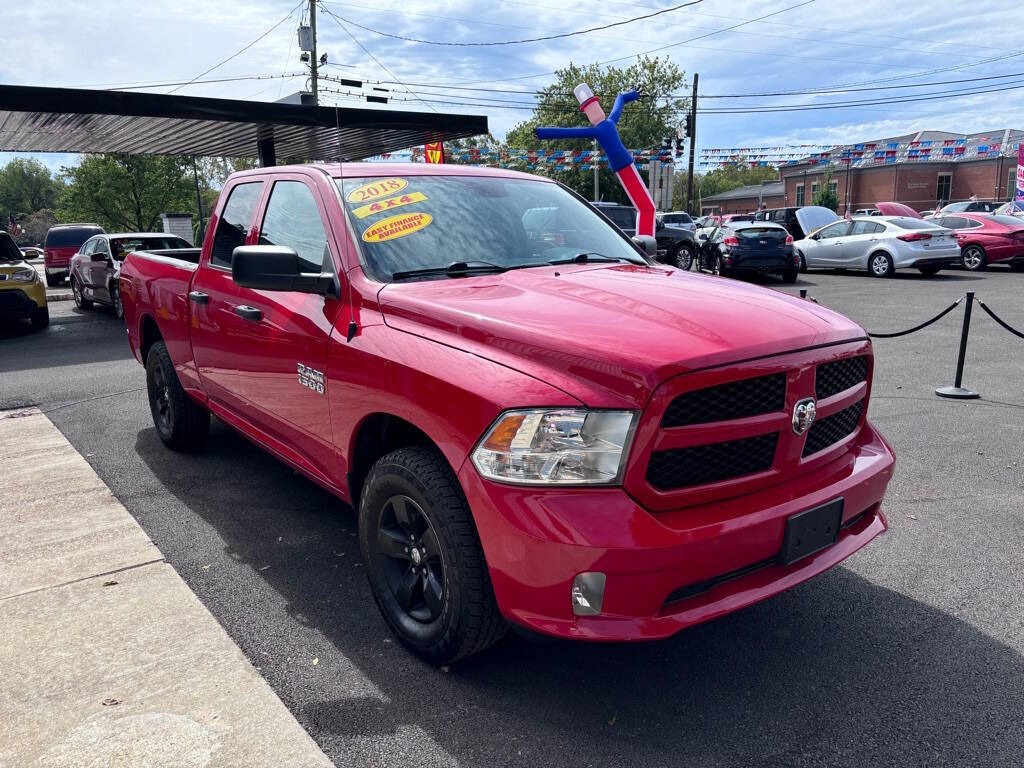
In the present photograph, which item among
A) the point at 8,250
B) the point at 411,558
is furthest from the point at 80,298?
the point at 411,558

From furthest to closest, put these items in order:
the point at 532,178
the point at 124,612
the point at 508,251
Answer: the point at 532,178 < the point at 508,251 < the point at 124,612

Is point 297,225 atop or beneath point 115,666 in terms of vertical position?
atop

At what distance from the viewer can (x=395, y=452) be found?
282 centimetres

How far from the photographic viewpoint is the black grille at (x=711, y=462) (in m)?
2.33

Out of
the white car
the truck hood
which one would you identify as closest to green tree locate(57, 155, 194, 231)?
the white car

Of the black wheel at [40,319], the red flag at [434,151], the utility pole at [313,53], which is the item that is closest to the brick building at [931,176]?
the utility pole at [313,53]

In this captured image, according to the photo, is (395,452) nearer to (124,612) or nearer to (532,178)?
(124,612)

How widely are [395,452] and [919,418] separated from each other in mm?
5032

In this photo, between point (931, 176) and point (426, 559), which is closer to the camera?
point (426, 559)

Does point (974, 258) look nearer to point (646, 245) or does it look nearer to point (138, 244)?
point (646, 245)

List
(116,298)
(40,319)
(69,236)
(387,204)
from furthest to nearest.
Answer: (69,236), (116,298), (40,319), (387,204)

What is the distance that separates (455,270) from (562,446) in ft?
4.13

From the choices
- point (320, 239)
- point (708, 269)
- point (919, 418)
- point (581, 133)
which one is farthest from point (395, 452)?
point (708, 269)

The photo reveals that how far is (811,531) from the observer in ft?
8.45
